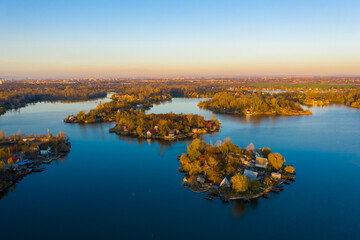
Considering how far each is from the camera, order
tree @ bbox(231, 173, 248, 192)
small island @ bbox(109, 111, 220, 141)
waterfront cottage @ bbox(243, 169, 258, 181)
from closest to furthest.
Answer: tree @ bbox(231, 173, 248, 192), waterfront cottage @ bbox(243, 169, 258, 181), small island @ bbox(109, 111, 220, 141)

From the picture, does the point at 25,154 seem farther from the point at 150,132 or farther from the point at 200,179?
the point at 200,179

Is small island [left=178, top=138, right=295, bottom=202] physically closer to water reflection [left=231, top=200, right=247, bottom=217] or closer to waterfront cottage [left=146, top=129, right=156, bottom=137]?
water reflection [left=231, top=200, right=247, bottom=217]

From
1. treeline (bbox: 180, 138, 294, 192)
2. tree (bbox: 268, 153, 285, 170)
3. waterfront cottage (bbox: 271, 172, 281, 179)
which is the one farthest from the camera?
tree (bbox: 268, 153, 285, 170)

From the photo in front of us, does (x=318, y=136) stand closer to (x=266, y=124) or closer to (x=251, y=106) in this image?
(x=266, y=124)

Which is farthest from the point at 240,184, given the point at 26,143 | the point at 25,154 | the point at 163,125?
the point at 26,143

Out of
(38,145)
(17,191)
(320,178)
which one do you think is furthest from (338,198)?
(38,145)

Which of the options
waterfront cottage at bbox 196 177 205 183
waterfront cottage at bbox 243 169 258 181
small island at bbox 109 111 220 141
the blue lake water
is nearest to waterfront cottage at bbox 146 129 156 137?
small island at bbox 109 111 220 141
